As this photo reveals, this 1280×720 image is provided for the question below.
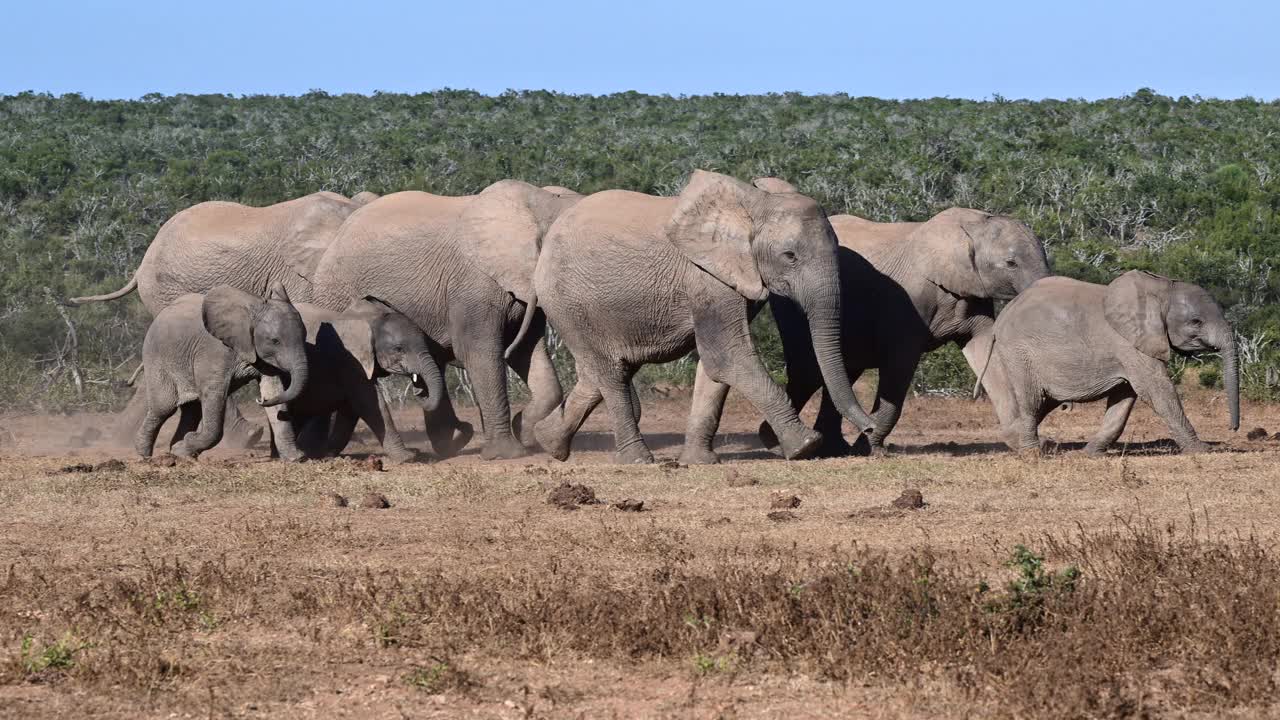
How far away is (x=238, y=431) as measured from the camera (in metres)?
17.0

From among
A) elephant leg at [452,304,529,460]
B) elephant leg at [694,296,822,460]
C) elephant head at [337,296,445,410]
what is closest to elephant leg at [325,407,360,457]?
elephant head at [337,296,445,410]

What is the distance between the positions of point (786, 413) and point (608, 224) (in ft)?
6.47

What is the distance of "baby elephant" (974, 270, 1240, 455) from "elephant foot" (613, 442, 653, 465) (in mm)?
2829

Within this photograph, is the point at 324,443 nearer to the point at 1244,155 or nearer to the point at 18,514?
the point at 18,514

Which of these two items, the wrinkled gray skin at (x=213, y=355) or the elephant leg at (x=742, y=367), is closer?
the elephant leg at (x=742, y=367)

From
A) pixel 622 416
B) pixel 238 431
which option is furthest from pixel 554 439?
pixel 238 431

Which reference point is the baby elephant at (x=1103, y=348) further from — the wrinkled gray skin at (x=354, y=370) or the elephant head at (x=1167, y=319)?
the wrinkled gray skin at (x=354, y=370)

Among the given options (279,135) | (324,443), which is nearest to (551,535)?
(324,443)

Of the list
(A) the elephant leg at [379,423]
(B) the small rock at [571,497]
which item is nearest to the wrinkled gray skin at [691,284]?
(A) the elephant leg at [379,423]

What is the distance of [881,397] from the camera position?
47.3ft

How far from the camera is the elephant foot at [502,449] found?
15.3 meters

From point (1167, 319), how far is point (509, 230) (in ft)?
A: 17.7

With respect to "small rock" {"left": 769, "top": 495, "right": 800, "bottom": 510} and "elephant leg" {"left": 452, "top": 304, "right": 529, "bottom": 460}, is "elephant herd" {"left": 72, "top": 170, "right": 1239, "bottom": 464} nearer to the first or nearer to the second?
"elephant leg" {"left": 452, "top": 304, "right": 529, "bottom": 460}

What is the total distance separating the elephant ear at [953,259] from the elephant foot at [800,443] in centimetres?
196
